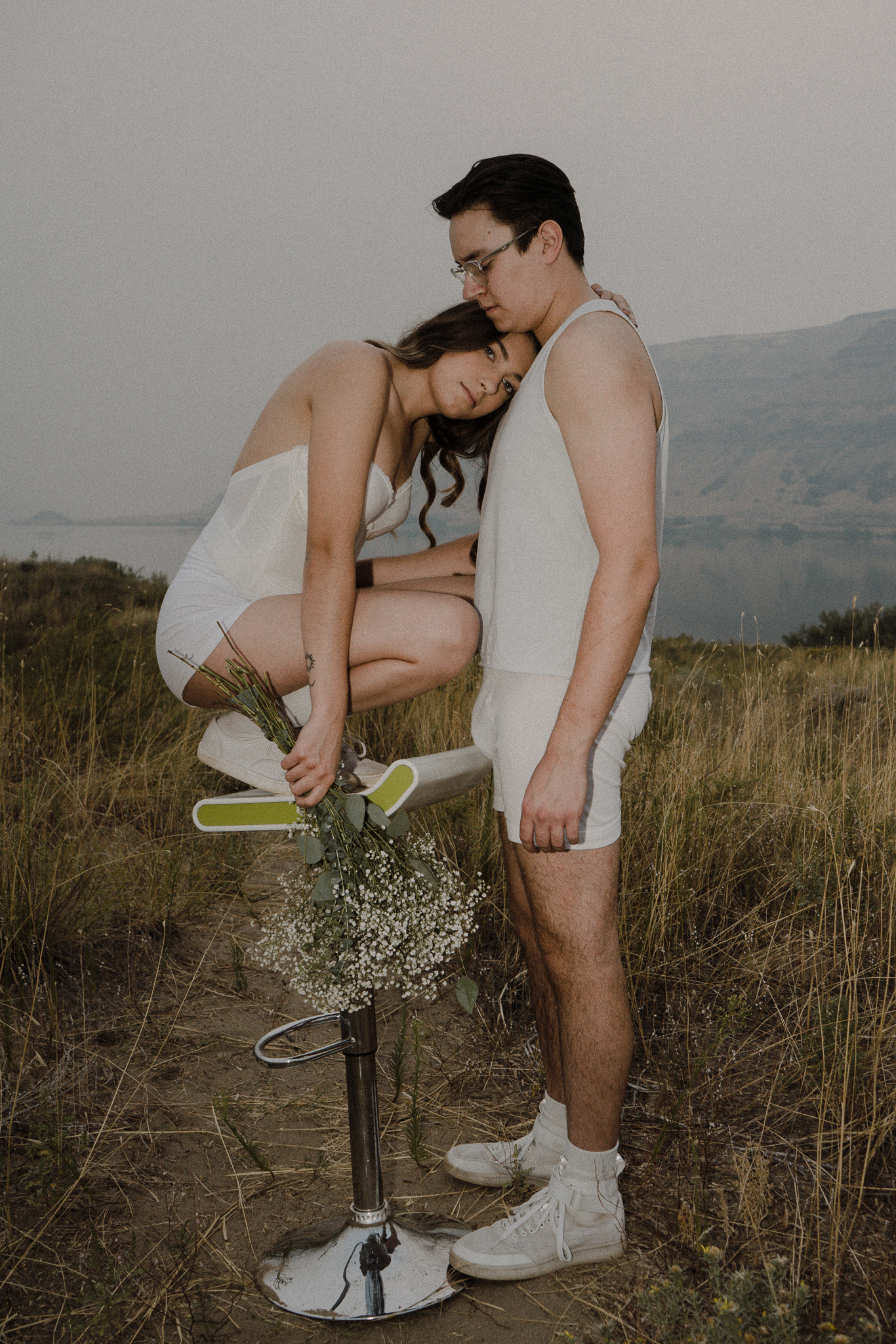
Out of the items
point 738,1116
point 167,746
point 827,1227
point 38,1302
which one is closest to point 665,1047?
point 738,1116

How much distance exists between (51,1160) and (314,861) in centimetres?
118

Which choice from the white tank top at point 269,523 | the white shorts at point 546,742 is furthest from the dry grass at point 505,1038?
the white tank top at point 269,523

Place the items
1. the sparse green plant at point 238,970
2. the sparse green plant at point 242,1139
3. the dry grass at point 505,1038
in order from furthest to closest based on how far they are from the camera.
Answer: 1. the sparse green plant at point 238,970
2. the sparse green plant at point 242,1139
3. the dry grass at point 505,1038

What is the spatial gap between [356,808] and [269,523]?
2.98 feet

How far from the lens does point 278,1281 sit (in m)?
2.03

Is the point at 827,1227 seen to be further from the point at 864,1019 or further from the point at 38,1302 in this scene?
the point at 38,1302

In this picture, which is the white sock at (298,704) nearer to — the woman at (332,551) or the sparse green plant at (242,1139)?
the woman at (332,551)

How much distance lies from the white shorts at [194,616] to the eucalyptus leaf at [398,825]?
25.2 inches

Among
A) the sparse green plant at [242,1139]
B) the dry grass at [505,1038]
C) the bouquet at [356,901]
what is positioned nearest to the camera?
the bouquet at [356,901]

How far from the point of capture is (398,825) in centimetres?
184

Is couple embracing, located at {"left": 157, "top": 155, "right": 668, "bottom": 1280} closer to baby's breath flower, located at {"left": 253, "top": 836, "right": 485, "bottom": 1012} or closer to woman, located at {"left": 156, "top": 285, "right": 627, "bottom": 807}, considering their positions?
woman, located at {"left": 156, "top": 285, "right": 627, "bottom": 807}

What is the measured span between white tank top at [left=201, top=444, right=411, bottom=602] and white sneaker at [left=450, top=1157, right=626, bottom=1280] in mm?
1508

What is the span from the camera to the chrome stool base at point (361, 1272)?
1944mm

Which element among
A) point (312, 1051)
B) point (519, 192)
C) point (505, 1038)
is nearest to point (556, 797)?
point (312, 1051)
